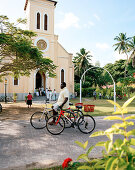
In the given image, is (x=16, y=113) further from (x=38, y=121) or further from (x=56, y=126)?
(x=56, y=126)

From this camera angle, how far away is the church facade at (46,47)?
26.5 m

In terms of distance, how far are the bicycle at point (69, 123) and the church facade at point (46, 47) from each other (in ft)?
68.9

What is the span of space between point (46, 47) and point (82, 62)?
782 inches

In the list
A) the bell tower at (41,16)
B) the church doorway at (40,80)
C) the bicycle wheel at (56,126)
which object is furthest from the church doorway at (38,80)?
the bicycle wheel at (56,126)

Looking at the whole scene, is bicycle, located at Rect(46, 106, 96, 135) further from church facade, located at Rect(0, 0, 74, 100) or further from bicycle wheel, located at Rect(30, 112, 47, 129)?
church facade, located at Rect(0, 0, 74, 100)

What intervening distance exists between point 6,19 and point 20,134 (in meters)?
9.39

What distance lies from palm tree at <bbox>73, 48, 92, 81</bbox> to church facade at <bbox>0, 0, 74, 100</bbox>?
17014 millimetres

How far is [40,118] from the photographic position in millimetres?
6883

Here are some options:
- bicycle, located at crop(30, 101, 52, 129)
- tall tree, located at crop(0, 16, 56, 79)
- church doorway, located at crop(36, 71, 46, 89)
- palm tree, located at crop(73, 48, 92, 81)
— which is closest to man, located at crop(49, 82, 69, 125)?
bicycle, located at crop(30, 101, 52, 129)

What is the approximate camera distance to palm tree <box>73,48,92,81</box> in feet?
151

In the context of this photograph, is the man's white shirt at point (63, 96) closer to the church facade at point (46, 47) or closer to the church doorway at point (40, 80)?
the church facade at point (46, 47)

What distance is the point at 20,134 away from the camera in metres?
6.10

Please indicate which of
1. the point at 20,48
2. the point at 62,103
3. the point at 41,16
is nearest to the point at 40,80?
the point at 41,16

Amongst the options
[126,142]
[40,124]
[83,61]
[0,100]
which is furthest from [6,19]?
[83,61]
